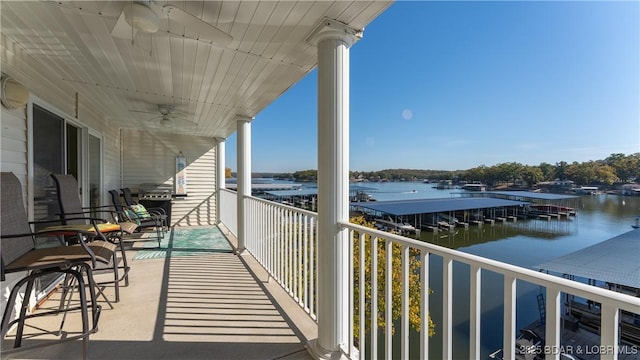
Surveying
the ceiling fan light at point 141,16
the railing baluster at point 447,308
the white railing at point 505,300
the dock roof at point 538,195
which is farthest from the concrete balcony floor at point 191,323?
the dock roof at point 538,195

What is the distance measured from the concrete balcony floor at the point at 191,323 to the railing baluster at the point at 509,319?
4.67ft

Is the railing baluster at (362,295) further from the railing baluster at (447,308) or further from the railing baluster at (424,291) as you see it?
the railing baluster at (447,308)

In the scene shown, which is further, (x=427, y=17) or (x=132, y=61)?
(x=427, y=17)

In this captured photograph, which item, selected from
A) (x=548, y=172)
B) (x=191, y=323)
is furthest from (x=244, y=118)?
(x=548, y=172)

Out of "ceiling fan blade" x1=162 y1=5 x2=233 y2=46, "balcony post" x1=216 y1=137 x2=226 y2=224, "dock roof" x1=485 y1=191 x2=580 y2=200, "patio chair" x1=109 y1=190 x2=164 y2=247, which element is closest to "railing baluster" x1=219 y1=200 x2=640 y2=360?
"ceiling fan blade" x1=162 y1=5 x2=233 y2=46

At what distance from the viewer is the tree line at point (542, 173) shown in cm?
477

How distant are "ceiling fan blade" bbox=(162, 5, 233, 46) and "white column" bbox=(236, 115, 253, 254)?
2701mm

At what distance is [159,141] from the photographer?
7371mm

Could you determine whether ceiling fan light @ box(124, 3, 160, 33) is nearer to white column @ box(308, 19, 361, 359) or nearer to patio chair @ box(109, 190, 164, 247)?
white column @ box(308, 19, 361, 359)

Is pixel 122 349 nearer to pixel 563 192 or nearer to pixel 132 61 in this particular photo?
pixel 132 61

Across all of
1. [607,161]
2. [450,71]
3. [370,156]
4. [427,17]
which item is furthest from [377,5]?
[450,71]

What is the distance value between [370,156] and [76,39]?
16991 mm

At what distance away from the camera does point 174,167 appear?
7.49 metres

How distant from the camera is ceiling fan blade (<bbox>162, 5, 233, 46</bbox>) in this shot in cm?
175
